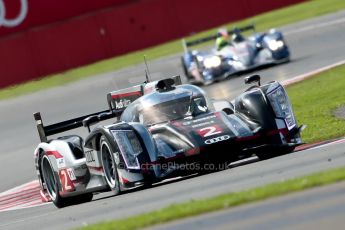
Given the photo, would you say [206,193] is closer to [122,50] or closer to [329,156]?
[329,156]

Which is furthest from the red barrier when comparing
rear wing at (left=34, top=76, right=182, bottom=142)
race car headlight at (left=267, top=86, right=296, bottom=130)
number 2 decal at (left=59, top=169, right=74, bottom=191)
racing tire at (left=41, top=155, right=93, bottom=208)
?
race car headlight at (left=267, top=86, right=296, bottom=130)

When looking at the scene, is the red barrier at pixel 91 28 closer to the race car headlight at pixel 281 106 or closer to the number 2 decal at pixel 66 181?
the number 2 decal at pixel 66 181

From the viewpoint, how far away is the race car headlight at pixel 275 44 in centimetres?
2530

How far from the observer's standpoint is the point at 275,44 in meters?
25.5

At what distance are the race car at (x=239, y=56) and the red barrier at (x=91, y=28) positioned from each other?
20.0 feet

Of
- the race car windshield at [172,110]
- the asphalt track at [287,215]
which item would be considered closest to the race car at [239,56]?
the race car windshield at [172,110]

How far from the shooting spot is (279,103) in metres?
13.1

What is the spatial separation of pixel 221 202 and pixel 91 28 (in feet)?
77.4

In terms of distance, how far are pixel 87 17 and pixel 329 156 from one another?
2171 cm

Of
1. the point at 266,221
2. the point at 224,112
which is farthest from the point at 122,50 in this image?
the point at 266,221

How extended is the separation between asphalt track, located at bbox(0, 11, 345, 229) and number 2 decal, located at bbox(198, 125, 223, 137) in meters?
0.53

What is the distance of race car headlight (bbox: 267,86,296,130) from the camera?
42.5 ft

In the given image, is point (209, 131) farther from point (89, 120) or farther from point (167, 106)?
point (89, 120)

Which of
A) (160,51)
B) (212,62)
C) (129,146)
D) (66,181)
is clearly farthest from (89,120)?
(160,51)
